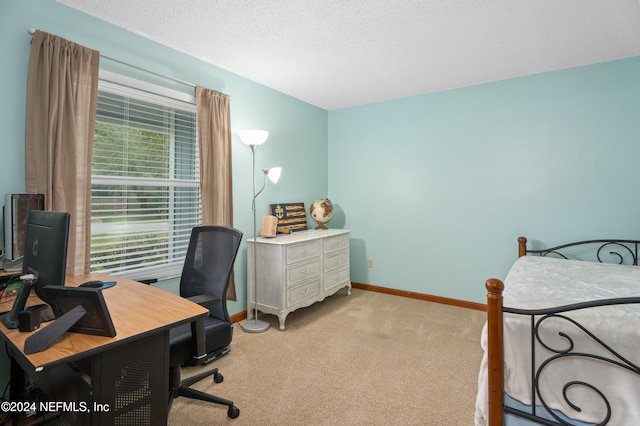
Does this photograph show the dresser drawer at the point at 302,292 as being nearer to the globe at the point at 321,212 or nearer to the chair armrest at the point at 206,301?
the globe at the point at 321,212

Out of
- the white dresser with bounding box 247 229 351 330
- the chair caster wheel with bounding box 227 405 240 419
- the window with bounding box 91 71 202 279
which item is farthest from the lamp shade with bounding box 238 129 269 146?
the chair caster wheel with bounding box 227 405 240 419

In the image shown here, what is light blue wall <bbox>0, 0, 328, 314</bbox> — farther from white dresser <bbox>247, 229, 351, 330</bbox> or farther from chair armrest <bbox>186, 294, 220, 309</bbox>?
chair armrest <bbox>186, 294, 220, 309</bbox>

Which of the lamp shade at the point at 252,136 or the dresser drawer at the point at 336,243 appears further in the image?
the dresser drawer at the point at 336,243

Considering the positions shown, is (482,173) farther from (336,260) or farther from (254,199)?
(254,199)

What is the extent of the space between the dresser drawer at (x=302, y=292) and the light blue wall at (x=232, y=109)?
569 mm

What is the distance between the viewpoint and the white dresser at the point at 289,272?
10.0ft

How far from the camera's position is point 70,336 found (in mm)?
1169

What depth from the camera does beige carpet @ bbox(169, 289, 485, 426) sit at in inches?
73.5

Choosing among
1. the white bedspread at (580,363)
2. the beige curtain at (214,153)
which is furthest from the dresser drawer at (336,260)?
the white bedspread at (580,363)

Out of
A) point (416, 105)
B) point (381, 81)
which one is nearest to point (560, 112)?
point (416, 105)

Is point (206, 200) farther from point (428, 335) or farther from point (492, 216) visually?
point (492, 216)

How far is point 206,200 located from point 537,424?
2677 millimetres

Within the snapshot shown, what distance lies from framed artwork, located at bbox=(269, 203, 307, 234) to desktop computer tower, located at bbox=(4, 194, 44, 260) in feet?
7.17

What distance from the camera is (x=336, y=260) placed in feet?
12.6
